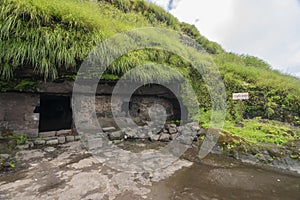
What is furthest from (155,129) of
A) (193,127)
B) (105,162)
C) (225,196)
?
(225,196)

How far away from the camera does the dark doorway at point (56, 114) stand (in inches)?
293

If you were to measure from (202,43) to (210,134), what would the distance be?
975 centimetres

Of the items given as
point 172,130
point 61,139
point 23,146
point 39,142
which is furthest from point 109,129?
point 23,146

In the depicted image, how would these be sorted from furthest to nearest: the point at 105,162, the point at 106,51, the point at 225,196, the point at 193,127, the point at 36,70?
the point at 193,127 < the point at 106,51 < the point at 36,70 < the point at 105,162 < the point at 225,196

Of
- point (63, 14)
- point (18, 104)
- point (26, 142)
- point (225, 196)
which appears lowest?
point (225, 196)

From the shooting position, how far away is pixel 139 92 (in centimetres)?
620

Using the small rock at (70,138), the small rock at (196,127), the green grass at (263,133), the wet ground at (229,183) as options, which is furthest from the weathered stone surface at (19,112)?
the green grass at (263,133)

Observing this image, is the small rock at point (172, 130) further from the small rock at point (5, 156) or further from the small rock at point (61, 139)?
the small rock at point (5, 156)

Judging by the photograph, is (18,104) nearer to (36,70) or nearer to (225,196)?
(36,70)

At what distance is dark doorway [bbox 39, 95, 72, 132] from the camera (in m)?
7.44

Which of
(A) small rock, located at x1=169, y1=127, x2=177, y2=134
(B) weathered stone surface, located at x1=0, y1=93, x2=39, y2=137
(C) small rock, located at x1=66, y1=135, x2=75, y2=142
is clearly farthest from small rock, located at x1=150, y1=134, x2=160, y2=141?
(B) weathered stone surface, located at x1=0, y1=93, x2=39, y2=137

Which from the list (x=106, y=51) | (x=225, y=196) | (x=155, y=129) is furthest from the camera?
(x=155, y=129)

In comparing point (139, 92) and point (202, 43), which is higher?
point (202, 43)

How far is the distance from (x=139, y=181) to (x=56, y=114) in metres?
6.33
